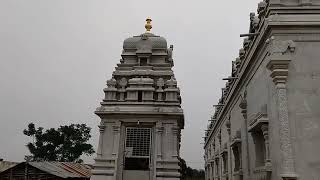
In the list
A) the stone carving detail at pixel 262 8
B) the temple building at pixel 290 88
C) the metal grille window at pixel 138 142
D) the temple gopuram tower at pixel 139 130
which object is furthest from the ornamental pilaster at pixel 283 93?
the metal grille window at pixel 138 142

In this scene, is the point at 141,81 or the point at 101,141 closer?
the point at 101,141

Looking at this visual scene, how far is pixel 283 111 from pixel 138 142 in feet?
27.0

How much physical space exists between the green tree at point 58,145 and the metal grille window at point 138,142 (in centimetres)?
3882

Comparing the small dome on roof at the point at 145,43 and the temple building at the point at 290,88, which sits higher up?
the small dome on roof at the point at 145,43

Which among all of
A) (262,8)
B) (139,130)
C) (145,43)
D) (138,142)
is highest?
(145,43)

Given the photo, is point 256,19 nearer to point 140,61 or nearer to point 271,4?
point 271,4

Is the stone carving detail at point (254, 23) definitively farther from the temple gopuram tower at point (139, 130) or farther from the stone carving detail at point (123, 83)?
the stone carving detail at point (123, 83)

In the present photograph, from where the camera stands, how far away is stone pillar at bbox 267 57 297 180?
962 cm

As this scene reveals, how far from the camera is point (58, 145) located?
54.0m

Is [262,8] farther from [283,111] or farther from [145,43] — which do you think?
[145,43]

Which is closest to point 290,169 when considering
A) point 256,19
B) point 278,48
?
point 278,48

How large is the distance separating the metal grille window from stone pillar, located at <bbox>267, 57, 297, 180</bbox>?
782cm

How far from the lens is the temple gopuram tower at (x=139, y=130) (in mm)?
16141

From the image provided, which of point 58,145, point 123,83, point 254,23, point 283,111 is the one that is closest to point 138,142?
point 123,83
